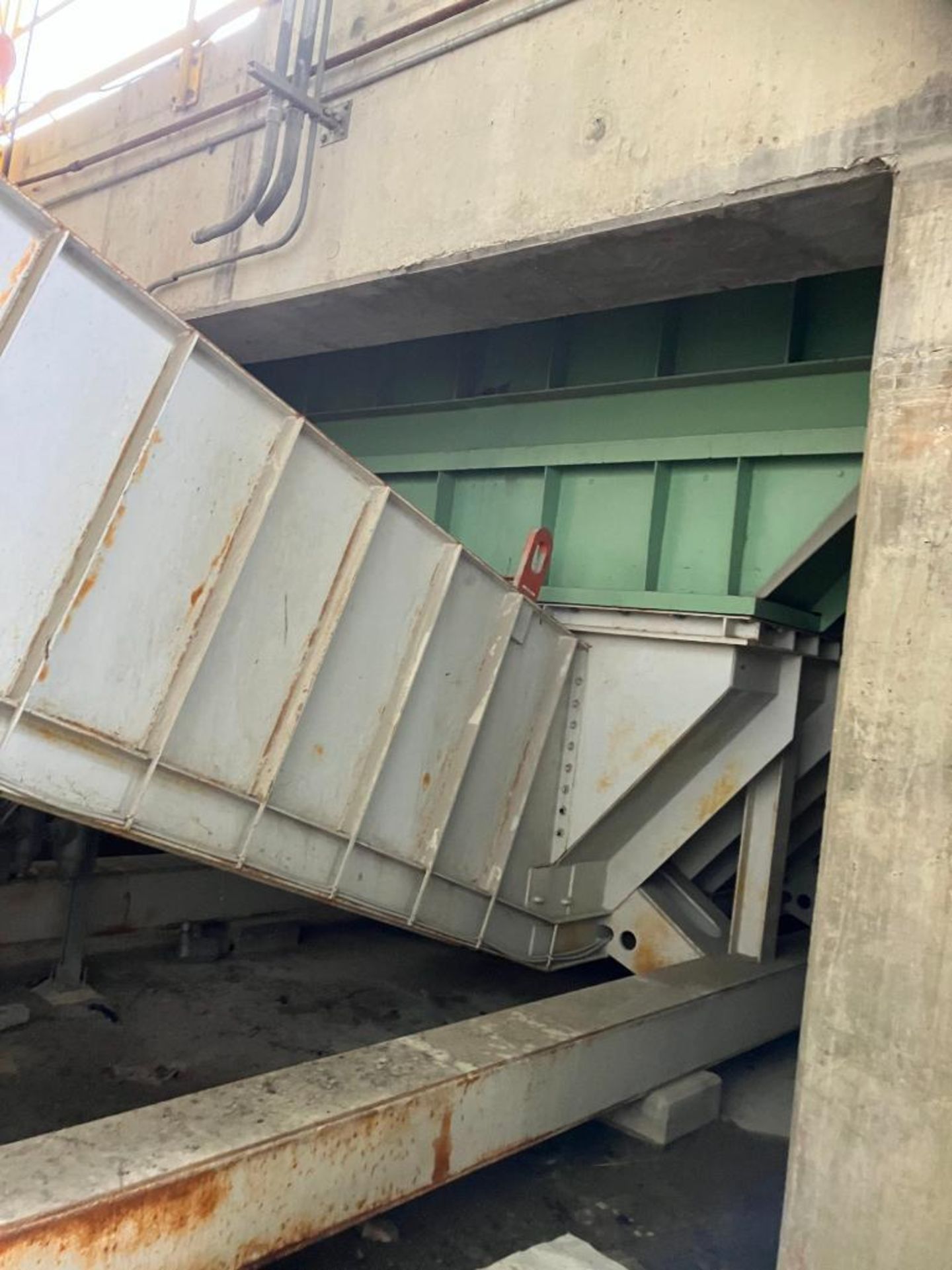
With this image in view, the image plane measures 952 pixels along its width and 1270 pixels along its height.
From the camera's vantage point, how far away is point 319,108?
4.33 meters

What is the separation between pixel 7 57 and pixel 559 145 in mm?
4077

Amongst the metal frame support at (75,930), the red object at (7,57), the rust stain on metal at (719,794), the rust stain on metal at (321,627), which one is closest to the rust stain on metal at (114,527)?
the rust stain on metal at (321,627)

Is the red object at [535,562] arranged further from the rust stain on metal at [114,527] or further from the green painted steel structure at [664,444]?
the rust stain on metal at [114,527]

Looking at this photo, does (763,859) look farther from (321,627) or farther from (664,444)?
(321,627)

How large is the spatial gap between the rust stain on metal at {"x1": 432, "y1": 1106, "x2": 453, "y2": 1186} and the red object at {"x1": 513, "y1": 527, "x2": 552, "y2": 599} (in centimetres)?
231

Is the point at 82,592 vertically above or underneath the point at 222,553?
underneath

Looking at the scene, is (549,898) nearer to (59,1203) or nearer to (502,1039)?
(502,1039)

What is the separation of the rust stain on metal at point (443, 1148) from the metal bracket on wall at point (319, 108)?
A: 12.8ft

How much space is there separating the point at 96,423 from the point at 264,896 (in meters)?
3.45

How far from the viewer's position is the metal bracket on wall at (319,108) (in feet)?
13.7

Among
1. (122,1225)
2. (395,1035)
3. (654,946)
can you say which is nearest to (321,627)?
(122,1225)

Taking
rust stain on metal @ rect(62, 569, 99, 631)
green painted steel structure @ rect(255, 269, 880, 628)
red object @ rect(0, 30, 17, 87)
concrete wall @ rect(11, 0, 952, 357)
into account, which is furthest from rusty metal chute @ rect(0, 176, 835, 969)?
red object @ rect(0, 30, 17, 87)

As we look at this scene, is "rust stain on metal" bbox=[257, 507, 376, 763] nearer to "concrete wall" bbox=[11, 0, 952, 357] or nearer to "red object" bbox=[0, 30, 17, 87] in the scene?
"concrete wall" bbox=[11, 0, 952, 357]

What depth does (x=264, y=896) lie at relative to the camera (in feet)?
18.2
